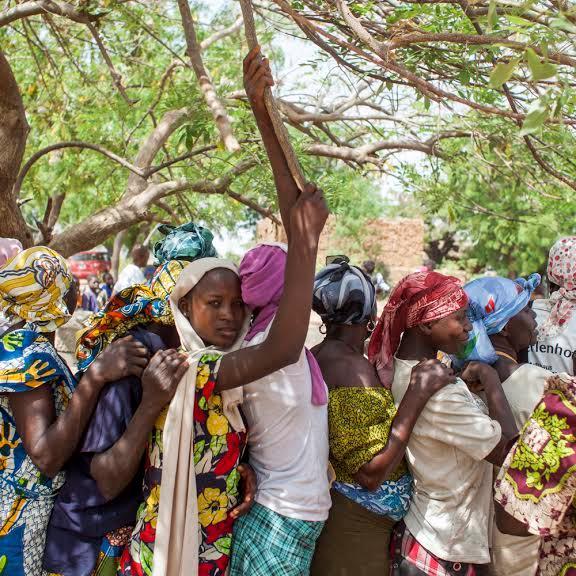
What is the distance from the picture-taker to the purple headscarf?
218 centimetres

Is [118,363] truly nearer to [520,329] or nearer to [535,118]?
[535,118]

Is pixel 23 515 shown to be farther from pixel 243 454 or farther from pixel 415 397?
pixel 415 397

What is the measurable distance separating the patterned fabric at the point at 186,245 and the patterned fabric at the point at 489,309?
113 centimetres

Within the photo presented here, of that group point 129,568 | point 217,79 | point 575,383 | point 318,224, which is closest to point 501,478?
point 575,383

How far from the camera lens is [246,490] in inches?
86.4

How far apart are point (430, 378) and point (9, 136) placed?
2.83 m

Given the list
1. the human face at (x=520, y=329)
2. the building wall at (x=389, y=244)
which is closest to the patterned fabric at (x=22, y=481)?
the human face at (x=520, y=329)

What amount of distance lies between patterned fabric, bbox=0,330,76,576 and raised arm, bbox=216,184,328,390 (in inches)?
28.0

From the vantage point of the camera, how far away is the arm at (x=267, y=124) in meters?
1.88

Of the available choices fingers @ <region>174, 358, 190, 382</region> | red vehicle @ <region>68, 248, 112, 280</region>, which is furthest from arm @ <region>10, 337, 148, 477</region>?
red vehicle @ <region>68, 248, 112, 280</region>

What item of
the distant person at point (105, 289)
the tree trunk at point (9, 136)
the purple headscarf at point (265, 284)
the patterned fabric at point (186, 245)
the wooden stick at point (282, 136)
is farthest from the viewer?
the distant person at point (105, 289)

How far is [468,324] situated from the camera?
2.53 metres

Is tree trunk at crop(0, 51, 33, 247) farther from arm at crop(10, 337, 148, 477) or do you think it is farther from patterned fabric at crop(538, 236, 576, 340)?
patterned fabric at crop(538, 236, 576, 340)

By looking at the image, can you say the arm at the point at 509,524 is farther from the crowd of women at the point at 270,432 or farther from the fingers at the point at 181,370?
the fingers at the point at 181,370
